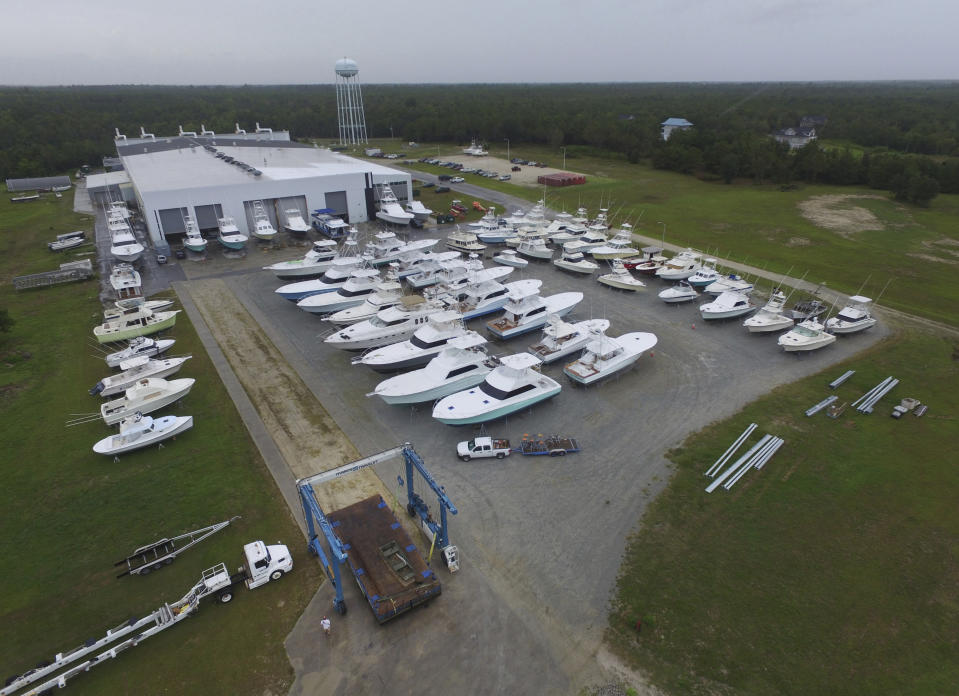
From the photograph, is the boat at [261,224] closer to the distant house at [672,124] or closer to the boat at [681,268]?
the boat at [681,268]

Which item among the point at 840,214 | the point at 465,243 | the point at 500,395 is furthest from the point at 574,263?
the point at 840,214

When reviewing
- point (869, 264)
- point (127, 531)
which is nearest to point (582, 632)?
point (127, 531)

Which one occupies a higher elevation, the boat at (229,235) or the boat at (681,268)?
the boat at (229,235)

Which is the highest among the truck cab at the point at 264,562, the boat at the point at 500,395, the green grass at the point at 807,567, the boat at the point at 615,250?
the boat at the point at 615,250

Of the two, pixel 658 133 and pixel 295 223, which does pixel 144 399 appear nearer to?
pixel 295 223

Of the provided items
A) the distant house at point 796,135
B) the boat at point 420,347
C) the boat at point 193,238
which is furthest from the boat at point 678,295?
the distant house at point 796,135

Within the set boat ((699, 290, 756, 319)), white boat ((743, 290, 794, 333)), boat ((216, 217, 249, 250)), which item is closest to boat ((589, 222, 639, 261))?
boat ((699, 290, 756, 319))

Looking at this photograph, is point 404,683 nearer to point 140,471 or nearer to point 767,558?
point 767,558
